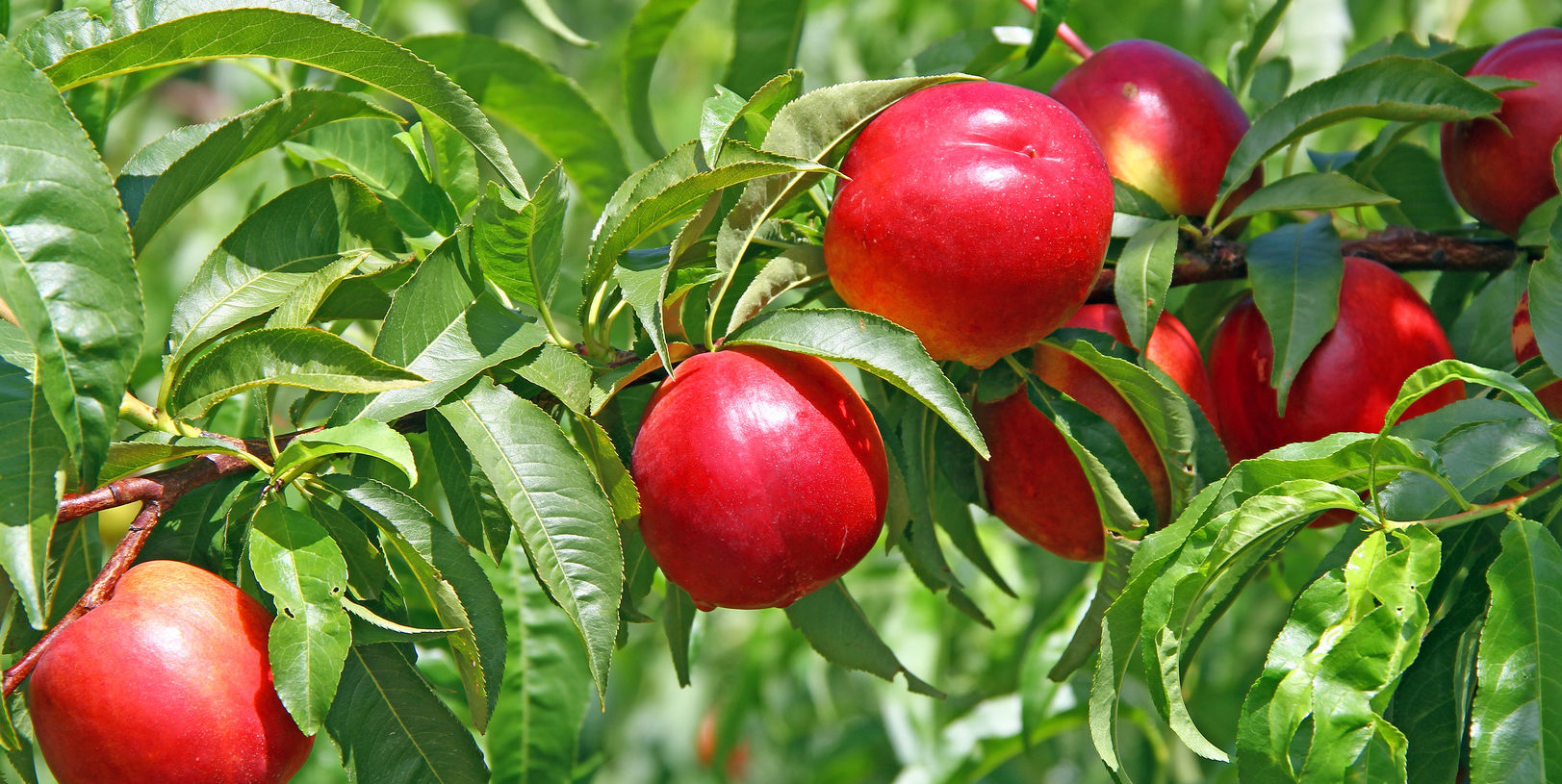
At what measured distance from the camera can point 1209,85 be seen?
1.14 meters

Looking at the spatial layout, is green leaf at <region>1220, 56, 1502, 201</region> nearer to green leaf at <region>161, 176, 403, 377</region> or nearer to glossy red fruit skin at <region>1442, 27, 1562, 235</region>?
glossy red fruit skin at <region>1442, 27, 1562, 235</region>

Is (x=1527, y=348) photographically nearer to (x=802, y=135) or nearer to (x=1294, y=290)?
(x=1294, y=290)

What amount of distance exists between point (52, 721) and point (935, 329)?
25.5 inches

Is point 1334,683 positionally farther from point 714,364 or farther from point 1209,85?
point 1209,85

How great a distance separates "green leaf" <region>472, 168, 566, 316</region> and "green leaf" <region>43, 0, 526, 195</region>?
4.0 inches

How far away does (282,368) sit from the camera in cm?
82

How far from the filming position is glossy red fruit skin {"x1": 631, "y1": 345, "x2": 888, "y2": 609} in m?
0.84

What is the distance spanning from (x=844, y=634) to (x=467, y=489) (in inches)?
14.8

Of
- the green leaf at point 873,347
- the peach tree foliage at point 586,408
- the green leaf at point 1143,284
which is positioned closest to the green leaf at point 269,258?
the peach tree foliage at point 586,408

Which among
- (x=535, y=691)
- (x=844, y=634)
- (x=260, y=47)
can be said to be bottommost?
(x=535, y=691)

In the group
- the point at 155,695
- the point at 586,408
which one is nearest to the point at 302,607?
the point at 155,695

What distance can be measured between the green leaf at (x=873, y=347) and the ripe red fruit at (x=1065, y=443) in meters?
0.23

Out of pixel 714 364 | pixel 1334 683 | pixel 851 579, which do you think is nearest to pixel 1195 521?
pixel 1334 683

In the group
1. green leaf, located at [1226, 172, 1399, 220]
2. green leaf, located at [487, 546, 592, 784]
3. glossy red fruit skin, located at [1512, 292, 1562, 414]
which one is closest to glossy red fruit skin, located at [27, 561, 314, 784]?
green leaf, located at [487, 546, 592, 784]
